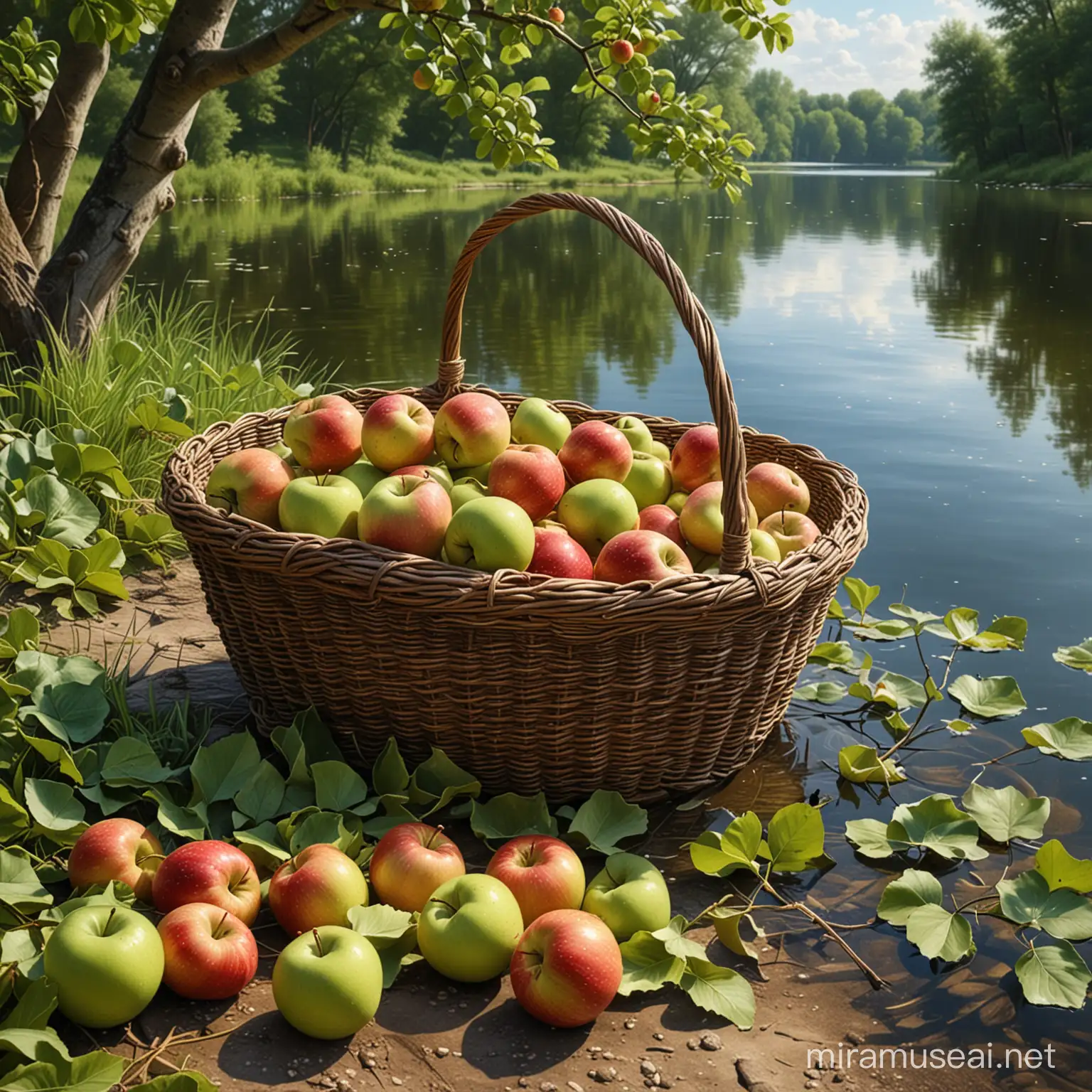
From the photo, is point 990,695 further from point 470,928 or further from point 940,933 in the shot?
point 470,928

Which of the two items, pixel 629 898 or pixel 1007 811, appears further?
pixel 1007 811

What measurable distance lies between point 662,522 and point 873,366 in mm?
5456

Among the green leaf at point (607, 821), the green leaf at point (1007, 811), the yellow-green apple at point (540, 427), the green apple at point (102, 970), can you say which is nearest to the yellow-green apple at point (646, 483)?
the yellow-green apple at point (540, 427)

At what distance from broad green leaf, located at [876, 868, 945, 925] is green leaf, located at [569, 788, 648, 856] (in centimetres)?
49

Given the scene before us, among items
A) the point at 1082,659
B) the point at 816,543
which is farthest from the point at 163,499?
the point at 1082,659

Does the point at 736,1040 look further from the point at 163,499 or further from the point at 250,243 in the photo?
the point at 250,243

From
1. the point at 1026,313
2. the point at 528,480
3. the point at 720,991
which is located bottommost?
the point at 720,991

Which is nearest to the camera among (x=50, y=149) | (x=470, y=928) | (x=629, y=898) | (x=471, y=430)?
(x=470, y=928)

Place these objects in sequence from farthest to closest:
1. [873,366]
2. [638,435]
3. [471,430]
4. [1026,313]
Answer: [1026,313] < [873,366] < [638,435] < [471,430]

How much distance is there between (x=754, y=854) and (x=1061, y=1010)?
0.58m

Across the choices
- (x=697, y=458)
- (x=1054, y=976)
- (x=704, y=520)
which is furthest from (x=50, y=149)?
(x=1054, y=976)

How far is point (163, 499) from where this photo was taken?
2.59 meters

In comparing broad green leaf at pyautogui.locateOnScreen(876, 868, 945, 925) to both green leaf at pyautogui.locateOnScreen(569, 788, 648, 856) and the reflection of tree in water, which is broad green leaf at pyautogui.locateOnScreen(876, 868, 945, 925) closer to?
green leaf at pyautogui.locateOnScreen(569, 788, 648, 856)

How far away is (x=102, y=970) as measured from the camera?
1.68 meters
